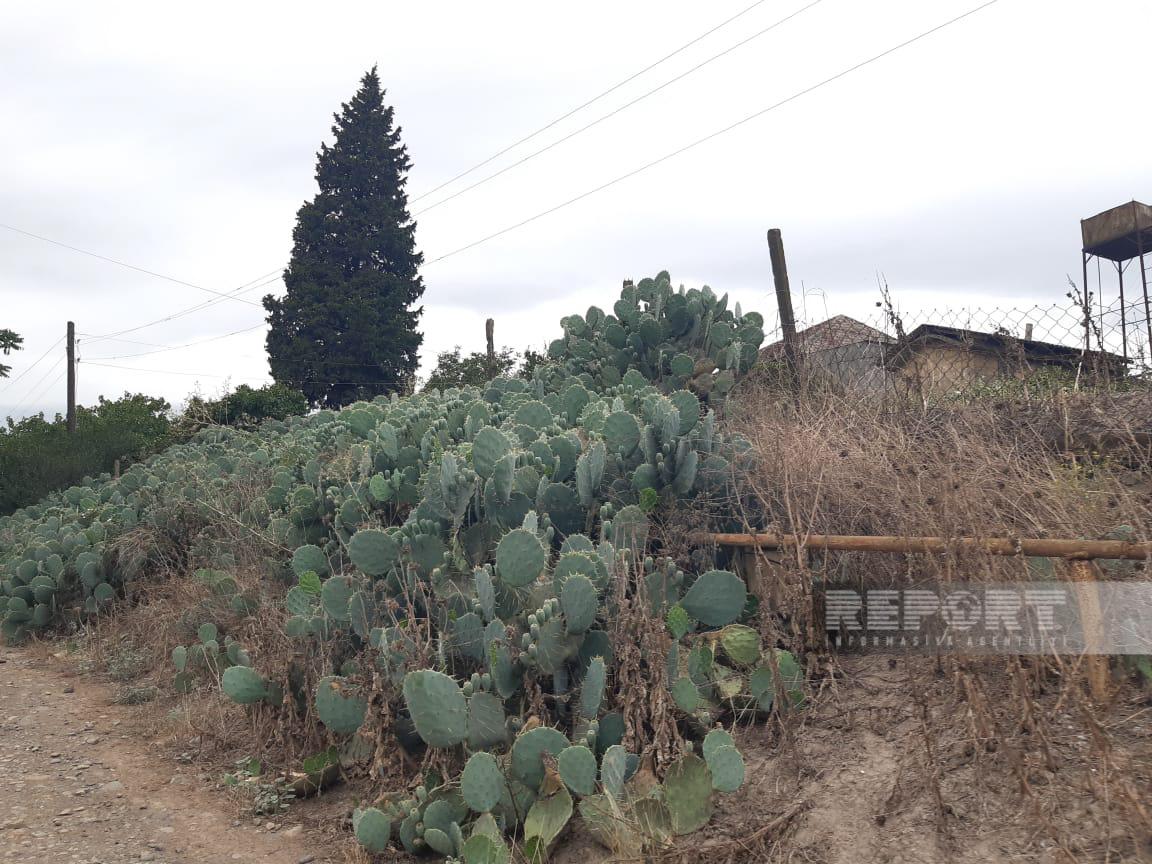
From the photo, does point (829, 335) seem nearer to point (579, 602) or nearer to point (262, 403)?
point (579, 602)

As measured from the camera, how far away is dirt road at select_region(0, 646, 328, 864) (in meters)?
3.40

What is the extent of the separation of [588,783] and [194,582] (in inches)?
175

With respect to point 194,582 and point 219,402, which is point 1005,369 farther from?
point 219,402

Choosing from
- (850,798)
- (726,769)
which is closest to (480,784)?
(726,769)

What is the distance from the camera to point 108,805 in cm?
388

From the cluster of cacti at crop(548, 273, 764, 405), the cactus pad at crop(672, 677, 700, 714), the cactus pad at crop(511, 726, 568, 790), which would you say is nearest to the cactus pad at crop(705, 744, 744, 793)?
the cactus pad at crop(672, 677, 700, 714)

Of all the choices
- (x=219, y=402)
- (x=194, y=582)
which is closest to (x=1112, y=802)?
(x=194, y=582)

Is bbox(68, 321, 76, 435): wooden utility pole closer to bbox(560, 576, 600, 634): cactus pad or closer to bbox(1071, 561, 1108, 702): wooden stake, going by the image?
bbox(560, 576, 600, 634): cactus pad

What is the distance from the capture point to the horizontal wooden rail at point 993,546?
106 inches

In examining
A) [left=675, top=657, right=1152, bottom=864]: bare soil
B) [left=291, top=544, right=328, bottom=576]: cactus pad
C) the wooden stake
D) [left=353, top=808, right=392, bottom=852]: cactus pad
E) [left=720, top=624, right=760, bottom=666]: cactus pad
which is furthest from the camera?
[left=291, top=544, right=328, bottom=576]: cactus pad

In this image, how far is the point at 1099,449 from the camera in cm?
465

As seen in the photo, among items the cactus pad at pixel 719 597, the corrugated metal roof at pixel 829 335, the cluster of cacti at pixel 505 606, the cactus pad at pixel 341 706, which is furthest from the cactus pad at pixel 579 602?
the corrugated metal roof at pixel 829 335

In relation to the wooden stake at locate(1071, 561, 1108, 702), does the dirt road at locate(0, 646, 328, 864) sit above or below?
below

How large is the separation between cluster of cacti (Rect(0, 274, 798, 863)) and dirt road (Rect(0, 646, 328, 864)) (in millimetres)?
482
